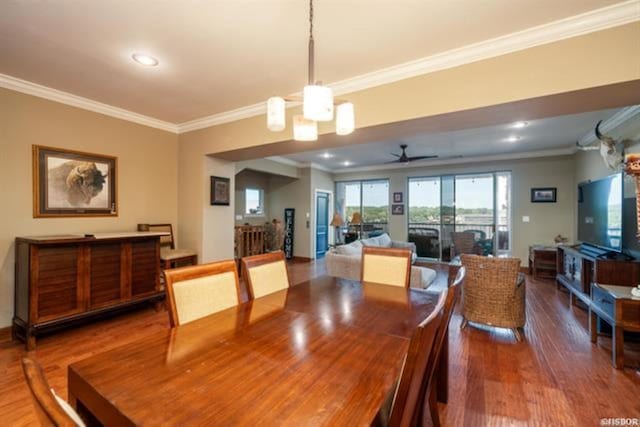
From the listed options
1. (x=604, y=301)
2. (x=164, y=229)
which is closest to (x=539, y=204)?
(x=604, y=301)

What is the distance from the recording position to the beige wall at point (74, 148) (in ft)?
9.44

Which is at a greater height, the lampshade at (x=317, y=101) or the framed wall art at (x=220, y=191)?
the lampshade at (x=317, y=101)

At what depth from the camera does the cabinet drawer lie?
8.04 ft

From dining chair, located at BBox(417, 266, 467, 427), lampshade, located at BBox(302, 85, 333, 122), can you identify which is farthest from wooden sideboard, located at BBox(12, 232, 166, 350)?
dining chair, located at BBox(417, 266, 467, 427)

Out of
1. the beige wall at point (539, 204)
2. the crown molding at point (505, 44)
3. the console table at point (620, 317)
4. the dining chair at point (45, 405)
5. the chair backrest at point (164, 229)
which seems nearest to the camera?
the dining chair at point (45, 405)

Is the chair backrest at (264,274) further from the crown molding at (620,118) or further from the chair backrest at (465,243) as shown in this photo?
the chair backrest at (465,243)

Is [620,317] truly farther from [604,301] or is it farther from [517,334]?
[517,334]

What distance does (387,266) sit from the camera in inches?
98.7

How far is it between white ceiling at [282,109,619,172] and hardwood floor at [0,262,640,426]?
2.69 metres

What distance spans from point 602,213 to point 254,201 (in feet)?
22.2

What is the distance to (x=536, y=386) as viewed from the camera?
2115 mm

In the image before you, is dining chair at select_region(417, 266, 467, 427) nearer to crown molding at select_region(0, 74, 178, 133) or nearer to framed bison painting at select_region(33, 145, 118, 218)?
framed bison painting at select_region(33, 145, 118, 218)

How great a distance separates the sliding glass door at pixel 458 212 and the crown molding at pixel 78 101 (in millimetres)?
5937

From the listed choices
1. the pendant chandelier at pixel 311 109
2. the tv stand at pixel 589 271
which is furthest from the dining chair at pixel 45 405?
the tv stand at pixel 589 271
